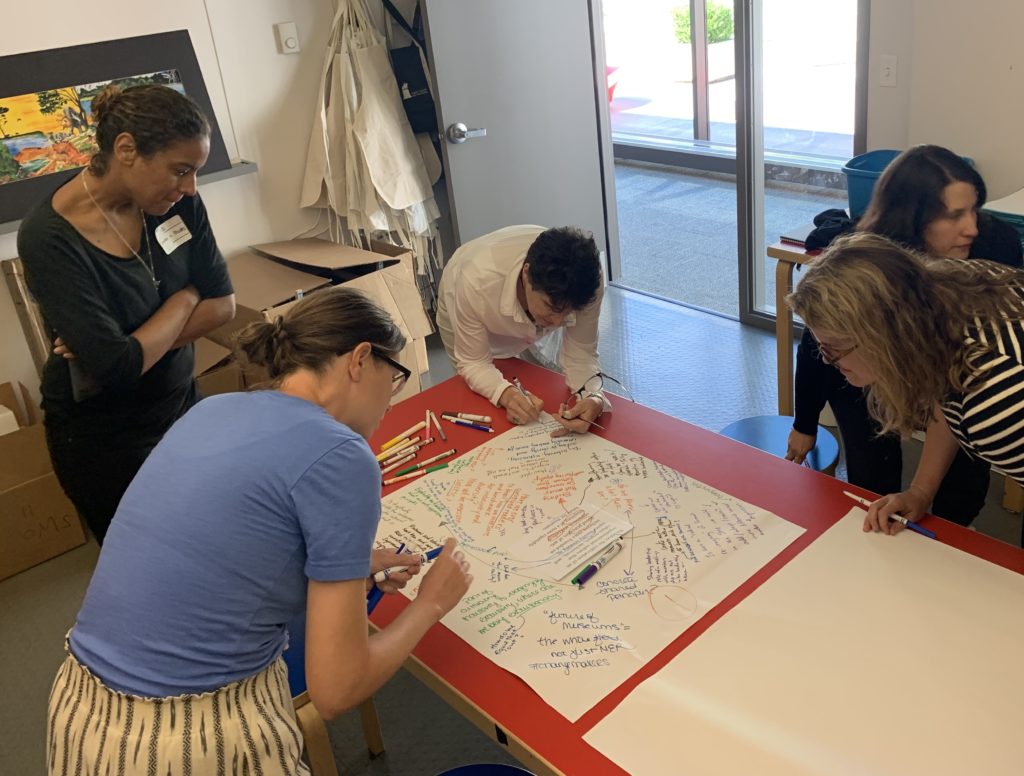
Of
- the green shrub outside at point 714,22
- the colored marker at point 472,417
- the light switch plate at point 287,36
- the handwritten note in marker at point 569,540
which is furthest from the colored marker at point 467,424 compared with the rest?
the green shrub outside at point 714,22

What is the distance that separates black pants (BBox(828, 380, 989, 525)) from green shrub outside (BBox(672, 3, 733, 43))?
197 inches

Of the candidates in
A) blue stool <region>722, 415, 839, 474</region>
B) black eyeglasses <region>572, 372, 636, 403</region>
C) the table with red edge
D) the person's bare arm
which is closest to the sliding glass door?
blue stool <region>722, 415, 839, 474</region>

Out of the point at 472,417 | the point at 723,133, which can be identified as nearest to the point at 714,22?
the point at 723,133

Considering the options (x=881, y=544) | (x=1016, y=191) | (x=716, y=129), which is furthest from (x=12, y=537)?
(x=716, y=129)

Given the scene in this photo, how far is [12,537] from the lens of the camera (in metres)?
2.79

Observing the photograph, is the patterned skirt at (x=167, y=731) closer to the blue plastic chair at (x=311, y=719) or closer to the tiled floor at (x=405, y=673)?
the blue plastic chair at (x=311, y=719)

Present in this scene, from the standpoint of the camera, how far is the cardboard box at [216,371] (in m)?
3.05

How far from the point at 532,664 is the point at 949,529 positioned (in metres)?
0.75

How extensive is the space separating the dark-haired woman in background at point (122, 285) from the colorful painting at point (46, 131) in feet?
4.26

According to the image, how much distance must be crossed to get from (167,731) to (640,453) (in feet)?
3.37

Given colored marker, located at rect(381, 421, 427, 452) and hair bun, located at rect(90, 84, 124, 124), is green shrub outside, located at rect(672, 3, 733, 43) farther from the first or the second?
hair bun, located at rect(90, 84, 124, 124)

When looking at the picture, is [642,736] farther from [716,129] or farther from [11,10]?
[716,129]

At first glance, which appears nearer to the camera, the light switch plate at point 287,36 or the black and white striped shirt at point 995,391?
the black and white striped shirt at point 995,391

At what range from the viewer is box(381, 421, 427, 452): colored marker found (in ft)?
6.26
